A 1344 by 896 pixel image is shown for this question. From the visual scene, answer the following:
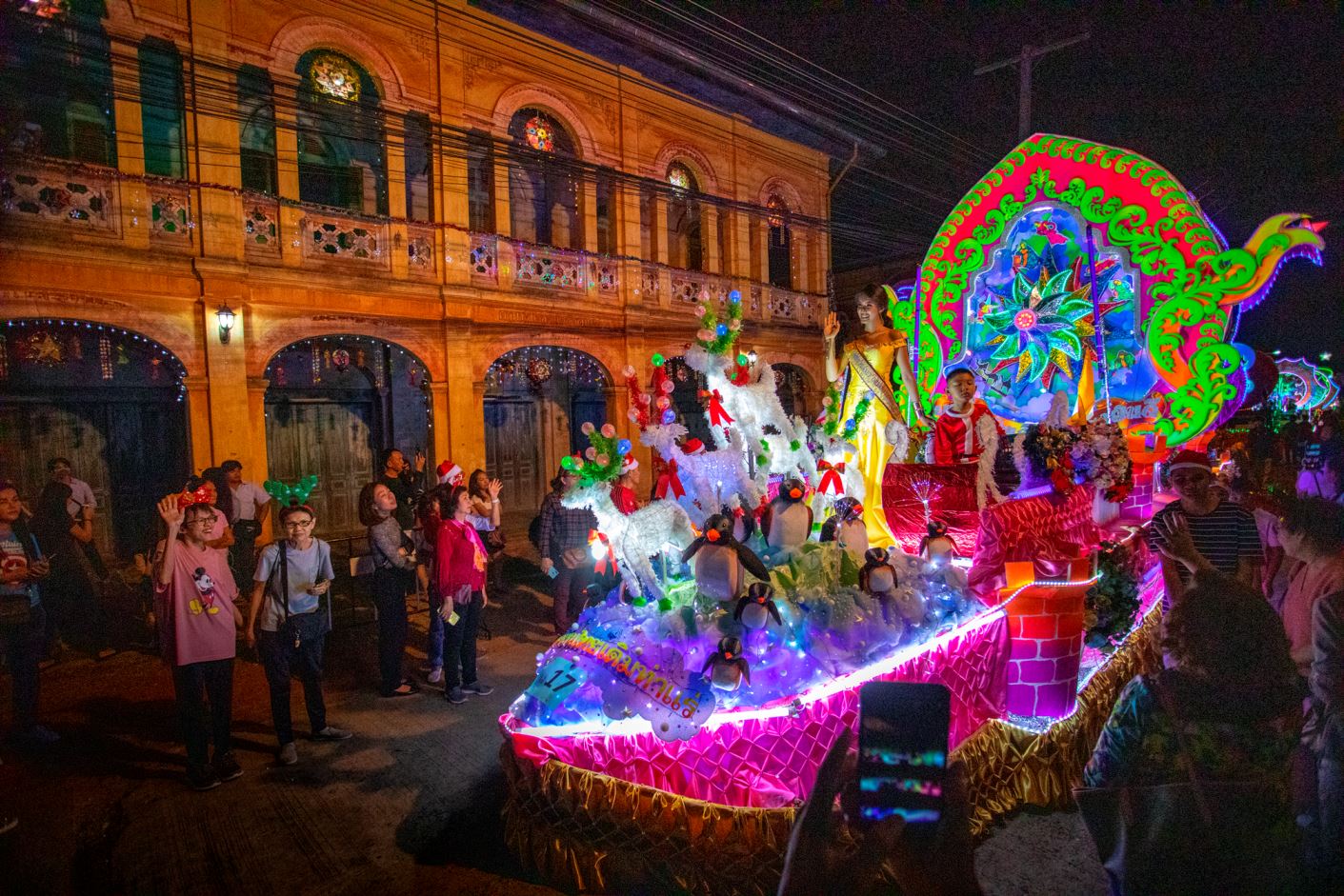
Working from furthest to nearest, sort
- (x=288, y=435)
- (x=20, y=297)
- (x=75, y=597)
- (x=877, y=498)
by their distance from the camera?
(x=288, y=435) → (x=20, y=297) → (x=75, y=597) → (x=877, y=498)

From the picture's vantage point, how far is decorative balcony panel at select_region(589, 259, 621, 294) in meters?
13.2

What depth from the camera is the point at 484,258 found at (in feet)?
38.7

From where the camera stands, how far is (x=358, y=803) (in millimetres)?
4219

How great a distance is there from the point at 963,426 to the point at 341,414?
427 inches

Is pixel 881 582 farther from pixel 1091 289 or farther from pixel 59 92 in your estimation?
pixel 59 92

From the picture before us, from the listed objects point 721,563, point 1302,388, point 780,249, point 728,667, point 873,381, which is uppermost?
point 780,249

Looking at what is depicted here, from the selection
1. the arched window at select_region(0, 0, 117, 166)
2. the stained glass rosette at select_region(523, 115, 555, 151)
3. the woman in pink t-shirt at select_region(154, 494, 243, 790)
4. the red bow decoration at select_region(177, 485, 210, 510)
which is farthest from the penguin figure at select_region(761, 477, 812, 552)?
the stained glass rosette at select_region(523, 115, 555, 151)

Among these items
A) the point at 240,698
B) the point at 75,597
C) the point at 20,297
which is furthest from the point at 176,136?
the point at 240,698

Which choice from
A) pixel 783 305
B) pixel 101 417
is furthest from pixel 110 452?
pixel 783 305

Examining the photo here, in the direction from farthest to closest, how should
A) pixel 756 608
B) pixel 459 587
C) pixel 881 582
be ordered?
pixel 459 587 < pixel 881 582 < pixel 756 608

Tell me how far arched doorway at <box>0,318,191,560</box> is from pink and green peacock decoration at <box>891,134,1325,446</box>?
31.1 feet

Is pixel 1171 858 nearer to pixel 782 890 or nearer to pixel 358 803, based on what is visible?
pixel 782 890

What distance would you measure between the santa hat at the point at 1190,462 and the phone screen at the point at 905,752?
2.72 meters

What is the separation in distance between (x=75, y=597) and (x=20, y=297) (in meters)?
3.76
